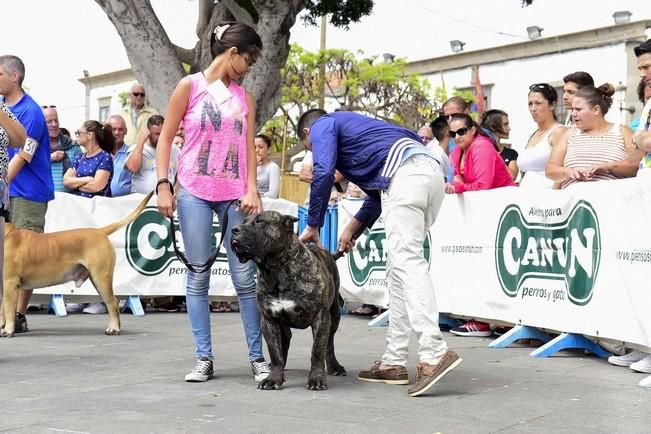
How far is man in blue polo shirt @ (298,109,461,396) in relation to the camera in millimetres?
6336

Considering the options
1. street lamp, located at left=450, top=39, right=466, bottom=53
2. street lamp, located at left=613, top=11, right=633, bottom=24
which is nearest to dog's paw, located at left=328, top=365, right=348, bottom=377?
street lamp, located at left=613, top=11, right=633, bottom=24

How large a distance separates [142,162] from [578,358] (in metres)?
5.92

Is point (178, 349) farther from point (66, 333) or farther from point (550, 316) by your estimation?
point (550, 316)

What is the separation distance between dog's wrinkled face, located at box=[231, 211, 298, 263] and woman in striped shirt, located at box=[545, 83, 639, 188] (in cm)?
294

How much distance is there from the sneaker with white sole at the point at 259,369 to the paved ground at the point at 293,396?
0.10 m

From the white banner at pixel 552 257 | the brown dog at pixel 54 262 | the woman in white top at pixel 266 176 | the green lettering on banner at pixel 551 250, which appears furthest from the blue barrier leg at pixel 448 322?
the woman in white top at pixel 266 176

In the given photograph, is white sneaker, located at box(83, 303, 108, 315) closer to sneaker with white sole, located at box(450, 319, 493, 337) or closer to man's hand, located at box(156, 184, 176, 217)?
sneaker with white sole, located at box(450, 319, 493, 337)

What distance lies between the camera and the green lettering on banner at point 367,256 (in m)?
11.4

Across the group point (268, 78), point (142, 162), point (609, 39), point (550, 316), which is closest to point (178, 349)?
point (550, 316)

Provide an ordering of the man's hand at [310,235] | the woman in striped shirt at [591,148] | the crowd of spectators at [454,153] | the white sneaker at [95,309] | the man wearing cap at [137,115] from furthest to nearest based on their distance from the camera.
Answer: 1. the man wearing cap at [137,115]
2. the white sneaker at [95,309]
3. the woman in striped shirt at [591,148]
4. the crowd of spectators at [454,153]
5. the man's hand at [310,235]

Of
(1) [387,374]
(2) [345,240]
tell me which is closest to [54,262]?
(2) [345,240]

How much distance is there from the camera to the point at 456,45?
2016 inches

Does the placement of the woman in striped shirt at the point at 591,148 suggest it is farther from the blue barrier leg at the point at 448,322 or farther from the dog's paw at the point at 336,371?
the dog's paw at the point at 336,371

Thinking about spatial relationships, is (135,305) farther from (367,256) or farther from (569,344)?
(569,344)
